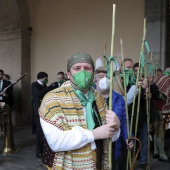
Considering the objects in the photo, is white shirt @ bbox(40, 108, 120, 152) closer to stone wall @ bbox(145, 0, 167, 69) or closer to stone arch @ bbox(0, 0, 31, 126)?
stone wall @ bbox(145, 0, 167, 69)

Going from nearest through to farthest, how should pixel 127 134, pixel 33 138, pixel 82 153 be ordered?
pixel 82 153
pixel 127 134
pixel 33 138

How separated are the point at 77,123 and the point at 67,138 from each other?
4.8 inches

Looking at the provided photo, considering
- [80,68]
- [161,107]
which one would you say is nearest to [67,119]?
[80,68]

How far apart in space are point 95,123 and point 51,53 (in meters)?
6.42

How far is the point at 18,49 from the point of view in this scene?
7.92 metres

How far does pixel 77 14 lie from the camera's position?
7270mm

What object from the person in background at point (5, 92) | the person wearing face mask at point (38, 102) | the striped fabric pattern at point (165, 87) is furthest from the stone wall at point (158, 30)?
the person in background at point (5, 92)

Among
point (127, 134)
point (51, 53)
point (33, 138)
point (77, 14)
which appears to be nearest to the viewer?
point (127, 134)

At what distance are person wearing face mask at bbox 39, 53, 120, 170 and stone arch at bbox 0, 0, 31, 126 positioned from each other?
657cm

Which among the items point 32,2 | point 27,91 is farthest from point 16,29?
point 27,91

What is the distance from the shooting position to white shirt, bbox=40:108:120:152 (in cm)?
143

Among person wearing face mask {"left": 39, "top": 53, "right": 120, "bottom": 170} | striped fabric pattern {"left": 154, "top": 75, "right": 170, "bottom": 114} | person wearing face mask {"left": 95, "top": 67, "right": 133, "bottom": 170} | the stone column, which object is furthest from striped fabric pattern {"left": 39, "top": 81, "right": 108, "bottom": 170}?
the stone column

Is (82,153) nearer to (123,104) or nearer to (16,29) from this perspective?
(123,104)

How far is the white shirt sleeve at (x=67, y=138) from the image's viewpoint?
56.1 inches
